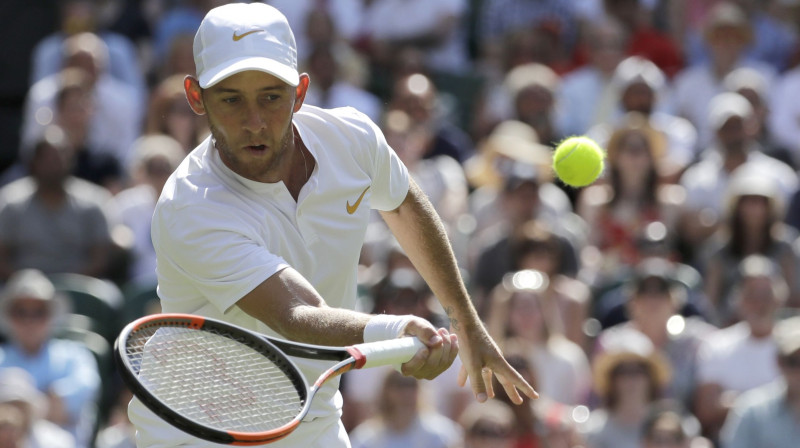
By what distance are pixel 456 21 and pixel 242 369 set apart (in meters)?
8.72

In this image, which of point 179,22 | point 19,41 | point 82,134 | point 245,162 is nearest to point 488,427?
point 245,162

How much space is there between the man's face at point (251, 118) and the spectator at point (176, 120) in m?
5.90

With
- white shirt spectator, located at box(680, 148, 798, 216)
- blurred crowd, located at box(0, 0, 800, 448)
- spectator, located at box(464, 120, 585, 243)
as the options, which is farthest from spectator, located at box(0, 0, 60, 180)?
white shirt spectator, located at box(680, 148, 798, 216)

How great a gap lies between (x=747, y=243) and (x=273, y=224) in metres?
5.30

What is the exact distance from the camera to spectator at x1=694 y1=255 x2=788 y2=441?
787 centimetres

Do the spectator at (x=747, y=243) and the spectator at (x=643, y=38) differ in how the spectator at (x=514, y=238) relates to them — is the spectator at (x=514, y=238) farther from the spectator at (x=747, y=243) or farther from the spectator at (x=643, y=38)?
the spectator at (x=643, y=38)

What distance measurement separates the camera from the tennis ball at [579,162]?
4832 millimetres

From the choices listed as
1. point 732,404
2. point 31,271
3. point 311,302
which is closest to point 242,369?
point 311,302

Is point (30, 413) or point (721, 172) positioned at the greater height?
point (721, 172)

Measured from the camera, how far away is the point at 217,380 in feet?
12.3

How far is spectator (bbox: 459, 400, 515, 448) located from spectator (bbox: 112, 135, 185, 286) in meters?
2.81

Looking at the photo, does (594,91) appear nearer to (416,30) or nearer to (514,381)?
(416,30)

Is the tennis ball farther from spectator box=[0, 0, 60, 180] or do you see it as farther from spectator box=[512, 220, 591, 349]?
spectator box=[0, 0, 60, 180]

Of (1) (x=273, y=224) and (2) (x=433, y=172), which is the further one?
(2) (x=433, y=172)
